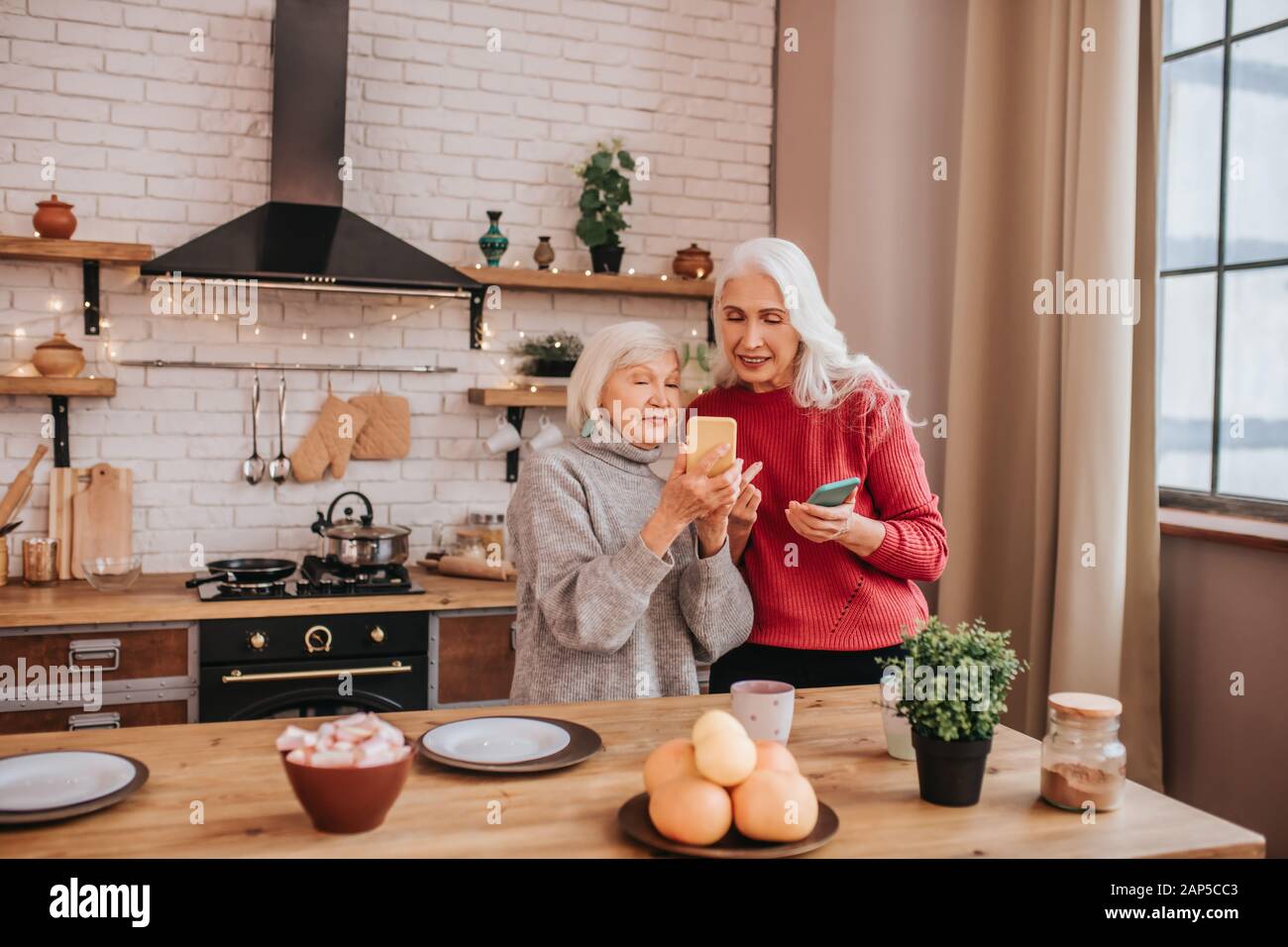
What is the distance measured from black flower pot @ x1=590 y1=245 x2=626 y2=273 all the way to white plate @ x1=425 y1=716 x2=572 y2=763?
2.48 metres

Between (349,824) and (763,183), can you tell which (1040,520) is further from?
(349,824)

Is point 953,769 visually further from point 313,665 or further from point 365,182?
point 365,182

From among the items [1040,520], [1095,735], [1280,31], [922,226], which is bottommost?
[1095,735]

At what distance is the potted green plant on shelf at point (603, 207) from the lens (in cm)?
389

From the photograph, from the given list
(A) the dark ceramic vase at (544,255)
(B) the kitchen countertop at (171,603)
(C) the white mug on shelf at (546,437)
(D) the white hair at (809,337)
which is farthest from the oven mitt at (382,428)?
(D) the white hair at (809,337)

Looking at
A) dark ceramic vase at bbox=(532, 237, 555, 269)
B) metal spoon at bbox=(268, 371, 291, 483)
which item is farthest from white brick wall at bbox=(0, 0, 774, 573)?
dark ceramic vase at bbox=(532, 237, 555, 269)

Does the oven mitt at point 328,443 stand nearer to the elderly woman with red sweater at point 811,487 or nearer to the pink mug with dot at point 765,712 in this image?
the elderly woman with red sweater at point 811,487

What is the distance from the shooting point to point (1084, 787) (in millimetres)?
1421

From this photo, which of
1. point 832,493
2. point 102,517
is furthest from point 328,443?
point 832,493

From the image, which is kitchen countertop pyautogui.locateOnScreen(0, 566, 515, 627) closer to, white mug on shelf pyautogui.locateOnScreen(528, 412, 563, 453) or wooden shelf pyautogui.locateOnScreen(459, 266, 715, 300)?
white mug on shelf pyautogui.locateOnScreen(528, 412, 563, 453)

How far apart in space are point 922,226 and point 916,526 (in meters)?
1.81

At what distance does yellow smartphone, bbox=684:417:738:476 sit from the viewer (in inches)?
74.8
